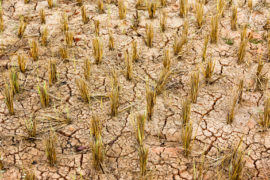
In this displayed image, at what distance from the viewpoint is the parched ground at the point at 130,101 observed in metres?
2.79

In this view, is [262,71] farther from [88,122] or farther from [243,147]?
[88,122]

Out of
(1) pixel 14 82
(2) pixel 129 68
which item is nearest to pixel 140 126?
(2) pixel 129 68

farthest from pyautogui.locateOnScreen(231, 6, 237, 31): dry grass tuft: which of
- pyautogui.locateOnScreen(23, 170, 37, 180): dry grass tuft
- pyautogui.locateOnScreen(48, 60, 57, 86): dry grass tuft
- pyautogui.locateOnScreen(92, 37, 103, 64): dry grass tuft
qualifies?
pyautogui.locateOnScreen(23, 170, 37, 180): dry grass tuft

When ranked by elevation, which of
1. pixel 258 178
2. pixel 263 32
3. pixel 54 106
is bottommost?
pixel 258 178

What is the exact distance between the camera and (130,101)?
3.39m

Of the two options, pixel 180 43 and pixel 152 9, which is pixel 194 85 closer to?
pixel 180 43

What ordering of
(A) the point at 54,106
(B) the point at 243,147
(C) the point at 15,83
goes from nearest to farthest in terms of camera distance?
(B) the point at 243,147 → (A) the point at 54,106 → (C) the point at 15,83

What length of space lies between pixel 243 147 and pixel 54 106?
1.60 m

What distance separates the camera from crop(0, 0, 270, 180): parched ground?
2795 millimetres

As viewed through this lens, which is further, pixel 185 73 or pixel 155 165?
pixel 185 73

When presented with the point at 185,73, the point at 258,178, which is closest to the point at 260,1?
the point at 185,73

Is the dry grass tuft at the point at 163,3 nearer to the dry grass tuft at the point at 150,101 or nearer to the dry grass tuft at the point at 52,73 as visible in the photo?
the dry grass tuft at the point at 52,73

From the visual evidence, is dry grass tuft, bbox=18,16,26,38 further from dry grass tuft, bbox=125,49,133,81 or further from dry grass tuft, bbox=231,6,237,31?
dry grass tuft, bbox=231,6,237,31

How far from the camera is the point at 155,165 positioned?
2.78 meters
